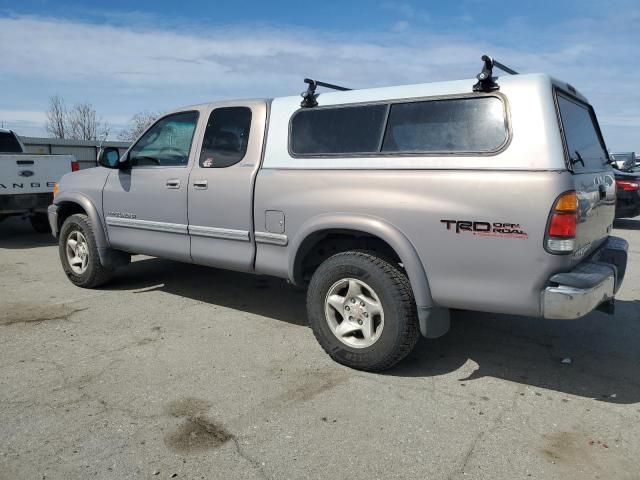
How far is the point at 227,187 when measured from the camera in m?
4.59

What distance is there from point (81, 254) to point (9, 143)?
6.40 m

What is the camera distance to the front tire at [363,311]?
3.65 metres

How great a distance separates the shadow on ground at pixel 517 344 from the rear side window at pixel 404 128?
5.20 feet

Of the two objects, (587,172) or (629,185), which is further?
(629,185)

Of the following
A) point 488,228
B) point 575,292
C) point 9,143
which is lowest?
point 575,292

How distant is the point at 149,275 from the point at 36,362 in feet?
9.04

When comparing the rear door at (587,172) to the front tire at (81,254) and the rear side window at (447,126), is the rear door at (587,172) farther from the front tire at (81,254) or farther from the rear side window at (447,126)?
the front tire at (81,254)

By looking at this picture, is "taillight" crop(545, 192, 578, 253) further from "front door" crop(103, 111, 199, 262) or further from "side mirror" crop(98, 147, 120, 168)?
"side mirror" crop(98, 147, 120, 168)

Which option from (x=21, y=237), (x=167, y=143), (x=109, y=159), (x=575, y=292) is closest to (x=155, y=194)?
(x=167, y=143)

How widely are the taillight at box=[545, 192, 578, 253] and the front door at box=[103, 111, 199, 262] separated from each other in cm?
309

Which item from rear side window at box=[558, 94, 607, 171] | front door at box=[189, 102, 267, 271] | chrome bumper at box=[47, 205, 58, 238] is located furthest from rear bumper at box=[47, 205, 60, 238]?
rear side window at box=[558, 94, 607, 171]

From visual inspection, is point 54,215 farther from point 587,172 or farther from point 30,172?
point 587,172

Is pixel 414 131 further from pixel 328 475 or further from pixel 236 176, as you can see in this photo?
pixel 328 475

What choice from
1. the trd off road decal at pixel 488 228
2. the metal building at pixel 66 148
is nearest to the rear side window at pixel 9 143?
the metal building at pixel 66 148
